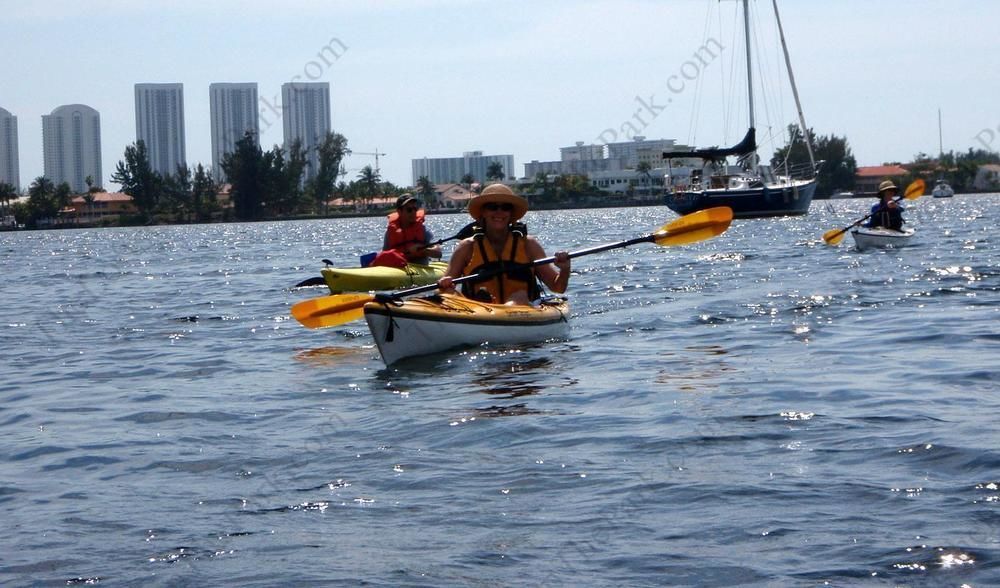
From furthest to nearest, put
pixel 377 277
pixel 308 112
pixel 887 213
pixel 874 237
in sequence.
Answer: pixel 308 112 → pixel 887 213 → pixel 874 237 → pixel 377 277

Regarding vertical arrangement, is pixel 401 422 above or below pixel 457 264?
below

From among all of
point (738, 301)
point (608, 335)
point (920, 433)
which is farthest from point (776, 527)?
point (738, 301)

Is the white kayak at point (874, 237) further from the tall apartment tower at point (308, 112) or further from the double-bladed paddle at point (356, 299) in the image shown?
the tall apartment tower at point (308, 112)

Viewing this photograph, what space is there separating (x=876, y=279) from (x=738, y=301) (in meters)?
2.94

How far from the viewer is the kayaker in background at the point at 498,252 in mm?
10953

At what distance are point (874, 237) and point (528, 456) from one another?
16909 millimetres

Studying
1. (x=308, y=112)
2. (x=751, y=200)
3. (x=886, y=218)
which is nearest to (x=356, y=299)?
(x=886, y=218)

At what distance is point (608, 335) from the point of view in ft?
39.6

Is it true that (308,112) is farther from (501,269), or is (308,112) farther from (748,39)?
(501,269)

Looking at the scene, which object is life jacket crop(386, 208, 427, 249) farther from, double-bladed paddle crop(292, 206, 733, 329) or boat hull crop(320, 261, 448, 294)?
double-bladed paddle crop(292, 206, 733, 329)

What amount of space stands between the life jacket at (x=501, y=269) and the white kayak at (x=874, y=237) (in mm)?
12408

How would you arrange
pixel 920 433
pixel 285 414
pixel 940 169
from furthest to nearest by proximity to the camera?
pixel 940 169
pixel 285 414
pixel 920 433

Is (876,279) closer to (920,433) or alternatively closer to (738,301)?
(738,301)

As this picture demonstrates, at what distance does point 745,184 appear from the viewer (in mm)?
47062
